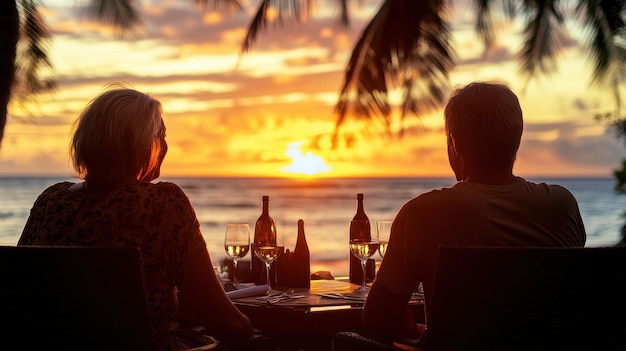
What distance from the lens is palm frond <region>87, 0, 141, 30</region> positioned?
8.80 m

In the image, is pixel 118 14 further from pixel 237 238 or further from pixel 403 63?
pixel 237 238

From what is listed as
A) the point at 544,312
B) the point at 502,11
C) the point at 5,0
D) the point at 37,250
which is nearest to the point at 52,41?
the point at 5,0

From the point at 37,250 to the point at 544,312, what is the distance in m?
1.37

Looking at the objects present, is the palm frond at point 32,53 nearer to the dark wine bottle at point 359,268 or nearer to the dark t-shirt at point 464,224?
the dark wine bottle at point 359,268

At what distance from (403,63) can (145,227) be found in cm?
524

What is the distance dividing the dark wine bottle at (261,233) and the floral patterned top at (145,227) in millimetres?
889

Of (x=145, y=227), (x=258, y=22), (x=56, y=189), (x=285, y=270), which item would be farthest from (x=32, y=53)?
(x=145, y=227)

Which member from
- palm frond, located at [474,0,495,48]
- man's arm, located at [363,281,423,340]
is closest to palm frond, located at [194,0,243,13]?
palm frond, located at [474,0,495,48]

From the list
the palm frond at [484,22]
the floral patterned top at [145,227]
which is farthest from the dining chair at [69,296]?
the palm frond at [484,22]

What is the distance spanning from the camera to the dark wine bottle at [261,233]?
3.40 meters

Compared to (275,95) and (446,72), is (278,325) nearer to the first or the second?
(446,72)

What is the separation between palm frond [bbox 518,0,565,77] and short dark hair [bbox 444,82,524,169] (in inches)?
263

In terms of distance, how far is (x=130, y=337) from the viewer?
2.19 metres

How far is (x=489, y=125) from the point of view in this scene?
8.04 ft
